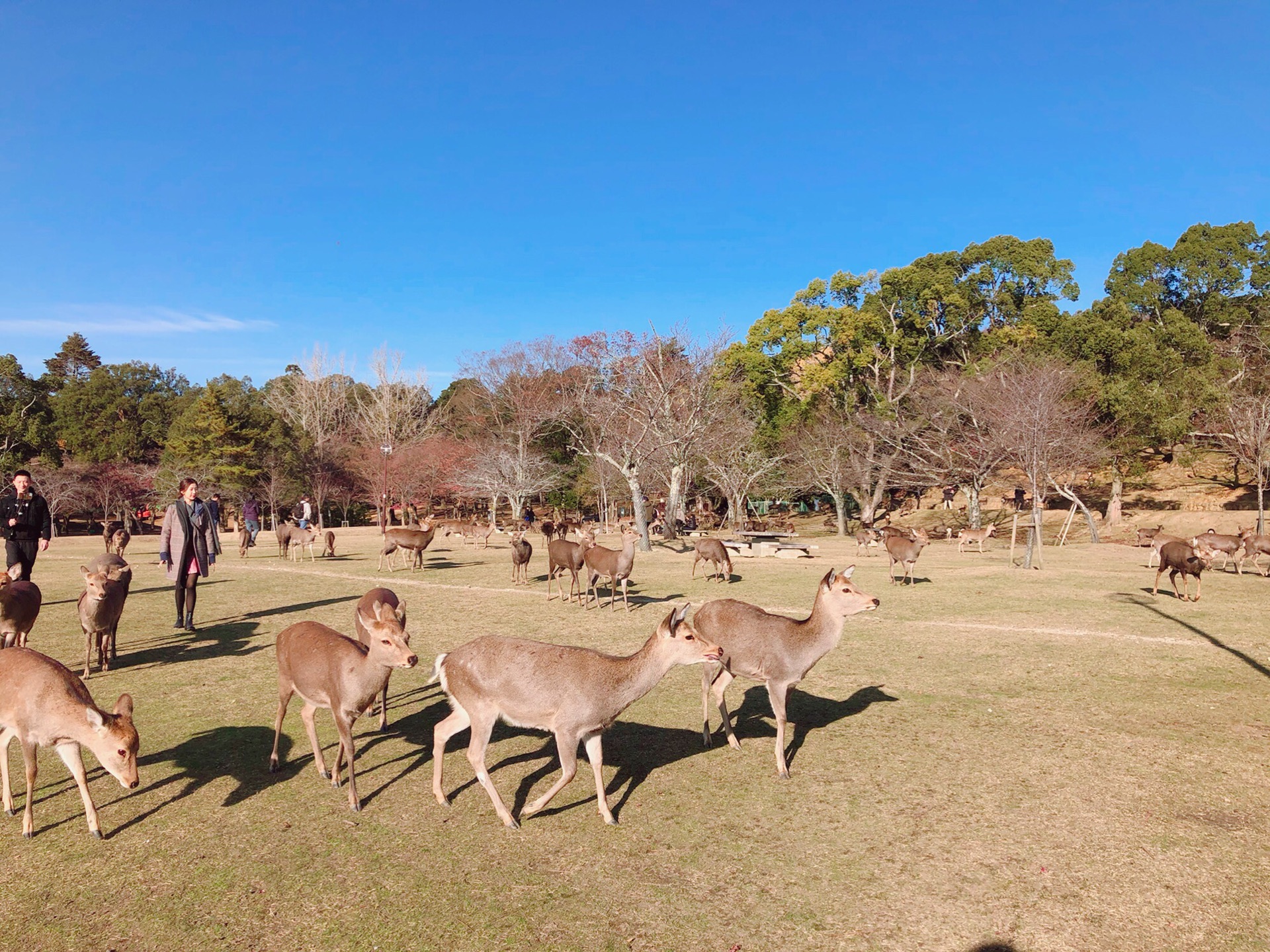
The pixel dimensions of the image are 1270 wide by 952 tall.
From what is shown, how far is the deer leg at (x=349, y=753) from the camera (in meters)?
5.50

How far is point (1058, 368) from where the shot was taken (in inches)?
1432

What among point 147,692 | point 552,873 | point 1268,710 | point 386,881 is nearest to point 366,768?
point 386,881

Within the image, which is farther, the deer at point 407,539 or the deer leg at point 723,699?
the deer at point 407,539

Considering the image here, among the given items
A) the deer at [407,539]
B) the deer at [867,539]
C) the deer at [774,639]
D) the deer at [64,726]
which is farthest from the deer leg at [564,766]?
the deer at [867,539]

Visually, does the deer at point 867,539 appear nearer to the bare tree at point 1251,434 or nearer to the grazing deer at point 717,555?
the grazing deer at point 717,555

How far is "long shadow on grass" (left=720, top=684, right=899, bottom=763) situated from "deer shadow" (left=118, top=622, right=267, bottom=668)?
22.4ft

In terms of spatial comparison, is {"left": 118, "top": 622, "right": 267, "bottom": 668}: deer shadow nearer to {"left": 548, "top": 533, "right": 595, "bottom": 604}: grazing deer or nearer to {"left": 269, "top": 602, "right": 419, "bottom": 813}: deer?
{"left": 269, "top": 602, "right": 419, "bottom": 813}: deer

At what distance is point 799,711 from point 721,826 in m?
3.01

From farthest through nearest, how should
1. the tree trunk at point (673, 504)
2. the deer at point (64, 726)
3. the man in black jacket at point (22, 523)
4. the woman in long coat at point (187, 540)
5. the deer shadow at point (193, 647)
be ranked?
the tree trunk at point (673, 504) < the woman in long coat at point (187, 540) < the man in black jacket at point (22, 523) < the deer shadow at point (193, 647) < the deer at point (64, 726)

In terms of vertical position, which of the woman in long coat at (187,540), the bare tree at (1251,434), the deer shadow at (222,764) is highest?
the bare tree at (1251,434)

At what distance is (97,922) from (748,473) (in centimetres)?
4154

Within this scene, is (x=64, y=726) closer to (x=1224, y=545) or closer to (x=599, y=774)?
(x=599, y=774)

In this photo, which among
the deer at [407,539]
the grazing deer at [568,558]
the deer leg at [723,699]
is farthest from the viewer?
the deer at [407,539]

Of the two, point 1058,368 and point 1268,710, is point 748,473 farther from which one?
point 1268,710
